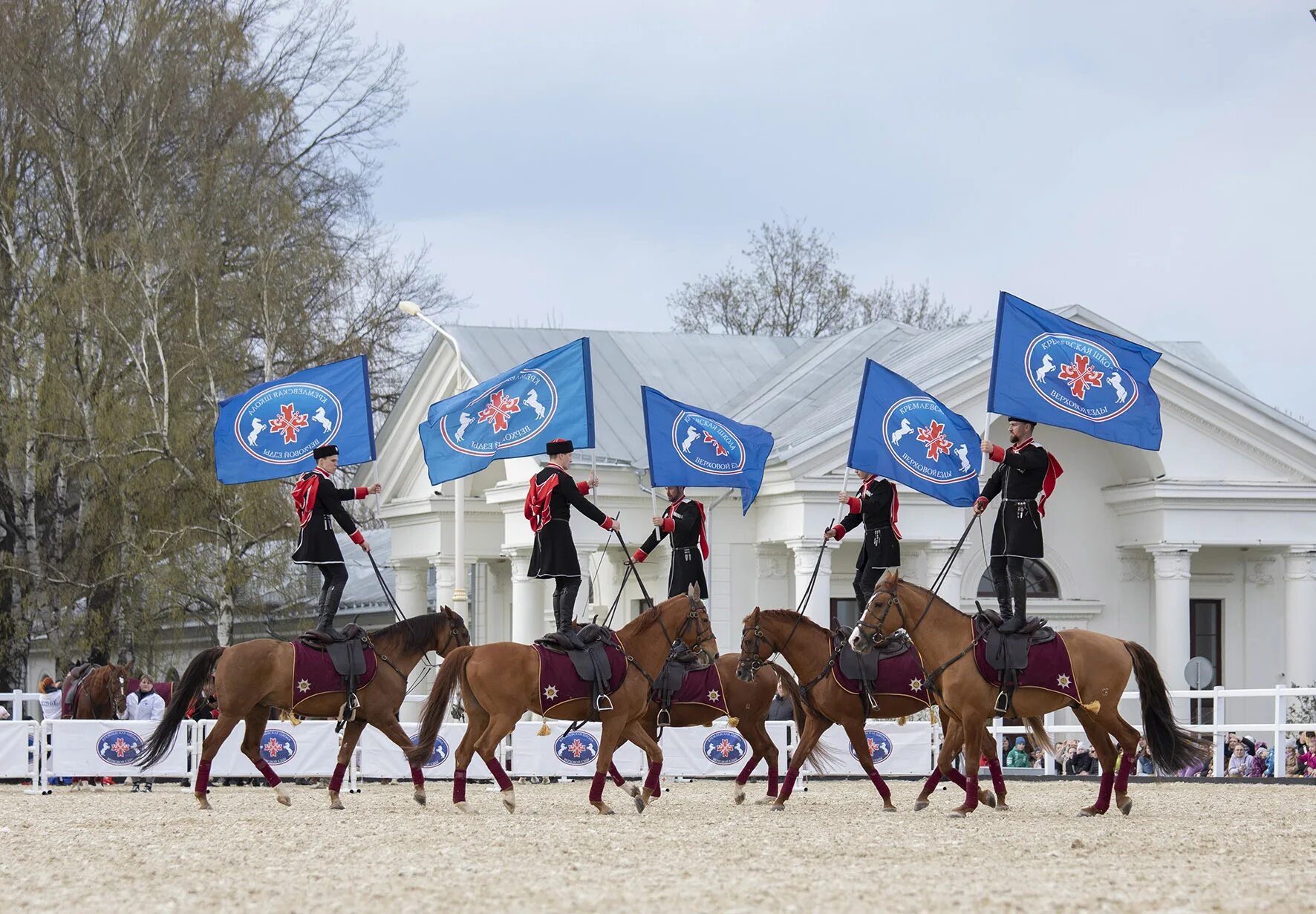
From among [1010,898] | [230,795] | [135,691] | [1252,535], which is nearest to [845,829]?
[1010,898]

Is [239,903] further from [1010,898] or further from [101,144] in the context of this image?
[101,144]

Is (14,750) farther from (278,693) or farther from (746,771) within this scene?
(746,771)

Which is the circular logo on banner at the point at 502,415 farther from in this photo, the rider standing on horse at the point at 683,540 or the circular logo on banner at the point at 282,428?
the rider standing on horse at the point at 683,540

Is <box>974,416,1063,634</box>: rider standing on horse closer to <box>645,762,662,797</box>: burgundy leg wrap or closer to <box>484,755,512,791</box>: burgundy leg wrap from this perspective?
<box>645,762,662,797</box>: burgundy leg wrap

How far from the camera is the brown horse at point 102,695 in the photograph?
79.9 feet

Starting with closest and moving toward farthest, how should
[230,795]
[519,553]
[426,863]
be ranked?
[426,863]
[230,795]
[519,553]

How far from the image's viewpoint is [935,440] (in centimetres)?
2094

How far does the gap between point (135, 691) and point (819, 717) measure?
12.3 meters

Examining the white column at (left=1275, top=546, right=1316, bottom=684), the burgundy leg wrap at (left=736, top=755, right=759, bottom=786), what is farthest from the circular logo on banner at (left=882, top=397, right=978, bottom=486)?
the white column at (left=1275, top=546, right=1316, bottom=684)

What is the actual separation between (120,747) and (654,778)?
27.8ft

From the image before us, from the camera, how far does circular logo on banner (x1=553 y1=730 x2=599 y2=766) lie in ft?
76.2

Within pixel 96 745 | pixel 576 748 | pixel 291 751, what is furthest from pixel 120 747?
pixel 576 748

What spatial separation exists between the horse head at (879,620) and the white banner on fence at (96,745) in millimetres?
9587

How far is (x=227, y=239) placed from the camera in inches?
1455
